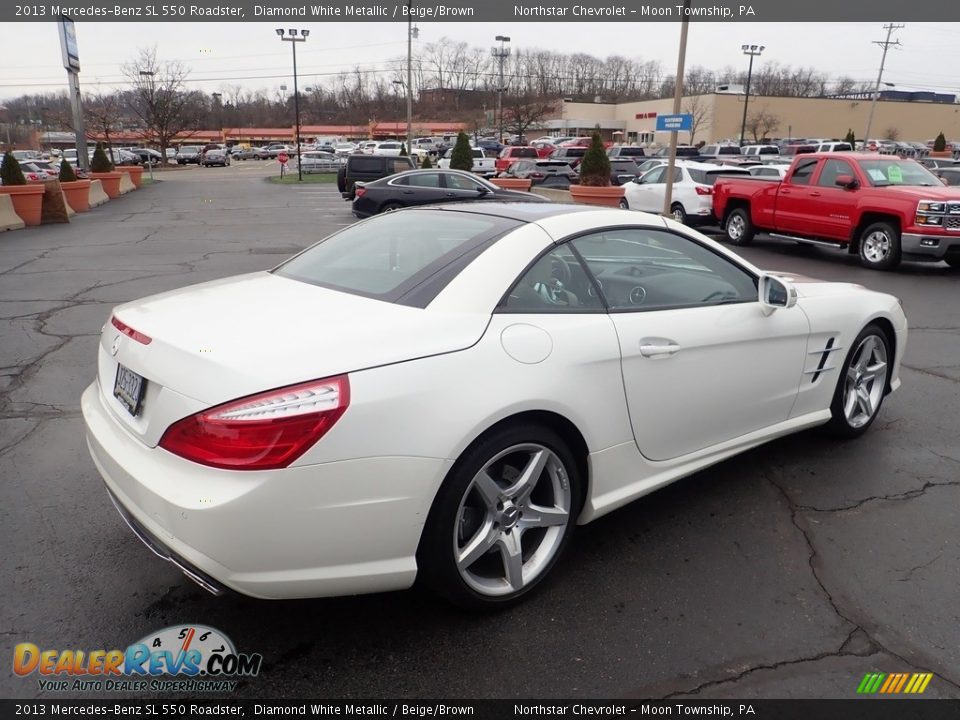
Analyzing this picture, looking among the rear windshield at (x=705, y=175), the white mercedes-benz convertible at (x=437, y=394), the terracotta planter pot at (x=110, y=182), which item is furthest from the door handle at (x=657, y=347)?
the terracotta planter pot at (x=110, y=182)

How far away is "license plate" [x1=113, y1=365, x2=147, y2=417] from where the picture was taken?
96.4 inches

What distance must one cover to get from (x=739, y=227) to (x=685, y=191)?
1.99 meters

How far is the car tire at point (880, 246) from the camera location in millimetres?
10984

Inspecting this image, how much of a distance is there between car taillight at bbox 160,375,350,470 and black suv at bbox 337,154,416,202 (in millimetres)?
22850

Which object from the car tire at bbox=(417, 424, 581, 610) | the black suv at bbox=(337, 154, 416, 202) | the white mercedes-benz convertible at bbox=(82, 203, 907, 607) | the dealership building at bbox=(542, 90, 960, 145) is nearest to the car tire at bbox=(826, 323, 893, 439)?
the white mercedes-benz convertible at bbox=(82, 203, 907, 607)

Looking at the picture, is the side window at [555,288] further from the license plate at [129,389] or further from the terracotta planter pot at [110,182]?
the terracotta planter pot at [110,182]

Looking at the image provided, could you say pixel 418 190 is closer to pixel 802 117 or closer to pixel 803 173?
pixel 803 173

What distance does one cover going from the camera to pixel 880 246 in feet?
37.0

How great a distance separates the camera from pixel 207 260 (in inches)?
457

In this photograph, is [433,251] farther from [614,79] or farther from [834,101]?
[614,79]

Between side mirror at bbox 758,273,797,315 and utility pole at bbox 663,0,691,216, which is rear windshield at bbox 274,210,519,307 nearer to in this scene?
side mirror at bbox 758,273,797,315

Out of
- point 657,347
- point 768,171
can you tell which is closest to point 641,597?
point 657,347

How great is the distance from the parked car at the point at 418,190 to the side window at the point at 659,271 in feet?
46.0

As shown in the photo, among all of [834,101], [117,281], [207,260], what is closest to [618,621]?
[117,281]
